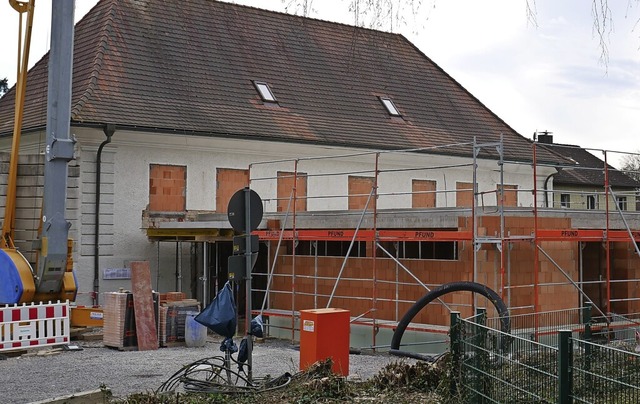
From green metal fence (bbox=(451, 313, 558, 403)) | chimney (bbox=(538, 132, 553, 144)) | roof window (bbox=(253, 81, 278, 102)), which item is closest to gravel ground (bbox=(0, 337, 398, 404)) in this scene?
green metal fence (bbox=(451, 313, 558, 403))

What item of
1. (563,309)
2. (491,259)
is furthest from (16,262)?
(563,309)

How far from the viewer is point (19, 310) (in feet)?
55.3

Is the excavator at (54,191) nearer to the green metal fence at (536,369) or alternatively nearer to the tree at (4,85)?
the green metal fence at (536,369)

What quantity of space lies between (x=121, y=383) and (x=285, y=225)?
323 inches

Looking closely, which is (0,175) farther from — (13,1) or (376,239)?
(376,239)

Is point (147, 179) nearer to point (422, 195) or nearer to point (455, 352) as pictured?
point (422, 195)

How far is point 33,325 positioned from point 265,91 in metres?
12.5

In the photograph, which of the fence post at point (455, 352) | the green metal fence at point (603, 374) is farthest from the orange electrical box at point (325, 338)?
the green metal fence at point (603, 374)

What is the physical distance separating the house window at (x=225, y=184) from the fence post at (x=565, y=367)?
18.5m

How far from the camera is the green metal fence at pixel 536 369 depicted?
277 inches

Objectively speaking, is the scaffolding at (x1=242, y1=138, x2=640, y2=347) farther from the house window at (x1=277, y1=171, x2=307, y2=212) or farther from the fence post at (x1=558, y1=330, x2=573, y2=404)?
the fence post at (x1=558, y1=330, x2=573, y2=404)

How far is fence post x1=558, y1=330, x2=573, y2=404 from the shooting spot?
23.0 ft

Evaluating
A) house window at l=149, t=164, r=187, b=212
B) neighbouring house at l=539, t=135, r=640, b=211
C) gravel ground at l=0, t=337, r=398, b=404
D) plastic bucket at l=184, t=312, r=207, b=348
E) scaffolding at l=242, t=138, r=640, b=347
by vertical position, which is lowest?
gravel ground at l=0, t=337, r=398, b=404

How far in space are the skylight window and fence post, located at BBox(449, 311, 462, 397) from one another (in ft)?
67.7
